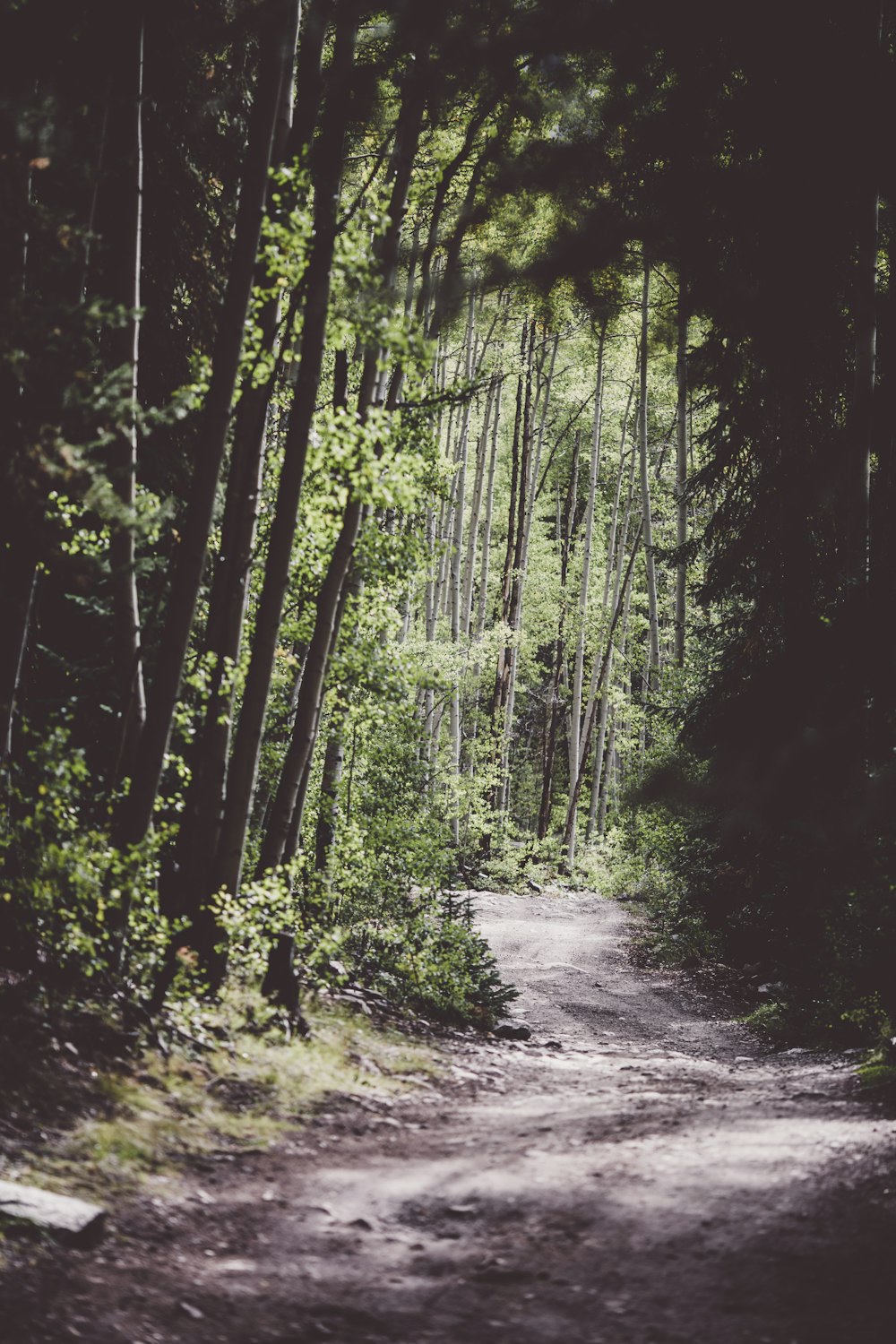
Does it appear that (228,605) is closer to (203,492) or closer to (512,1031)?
(203,492)

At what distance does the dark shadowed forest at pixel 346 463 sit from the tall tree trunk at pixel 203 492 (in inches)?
0.8

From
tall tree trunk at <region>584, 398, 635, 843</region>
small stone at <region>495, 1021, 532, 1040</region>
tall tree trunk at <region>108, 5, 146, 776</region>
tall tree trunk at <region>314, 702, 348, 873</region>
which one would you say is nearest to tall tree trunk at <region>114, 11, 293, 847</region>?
tall tree trunk at <region>108, 5, 146, 776</region>

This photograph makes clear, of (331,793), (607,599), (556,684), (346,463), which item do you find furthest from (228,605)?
(556,684)

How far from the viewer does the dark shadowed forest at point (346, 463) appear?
410cm

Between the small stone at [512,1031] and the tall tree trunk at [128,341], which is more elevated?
the tall tree trunk at [128,341]

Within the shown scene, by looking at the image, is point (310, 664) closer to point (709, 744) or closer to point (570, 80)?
point (709, 744)

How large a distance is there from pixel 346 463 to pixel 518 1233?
4.52 m

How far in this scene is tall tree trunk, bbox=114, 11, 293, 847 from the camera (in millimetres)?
5609

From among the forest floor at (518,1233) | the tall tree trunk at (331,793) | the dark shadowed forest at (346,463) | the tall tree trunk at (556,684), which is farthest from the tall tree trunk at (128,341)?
the tall tree trunk at (556,684)

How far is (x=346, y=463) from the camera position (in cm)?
650

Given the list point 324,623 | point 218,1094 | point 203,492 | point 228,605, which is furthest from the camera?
point 324,623

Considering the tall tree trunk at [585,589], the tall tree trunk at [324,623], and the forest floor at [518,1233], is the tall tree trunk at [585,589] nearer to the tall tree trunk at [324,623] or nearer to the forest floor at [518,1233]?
the tall tree trunk at [324,623]

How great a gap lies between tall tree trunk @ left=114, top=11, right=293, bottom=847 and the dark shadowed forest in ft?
0.07

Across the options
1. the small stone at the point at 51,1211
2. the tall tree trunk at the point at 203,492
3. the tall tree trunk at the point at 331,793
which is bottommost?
the small stone at the point at 51,1211
